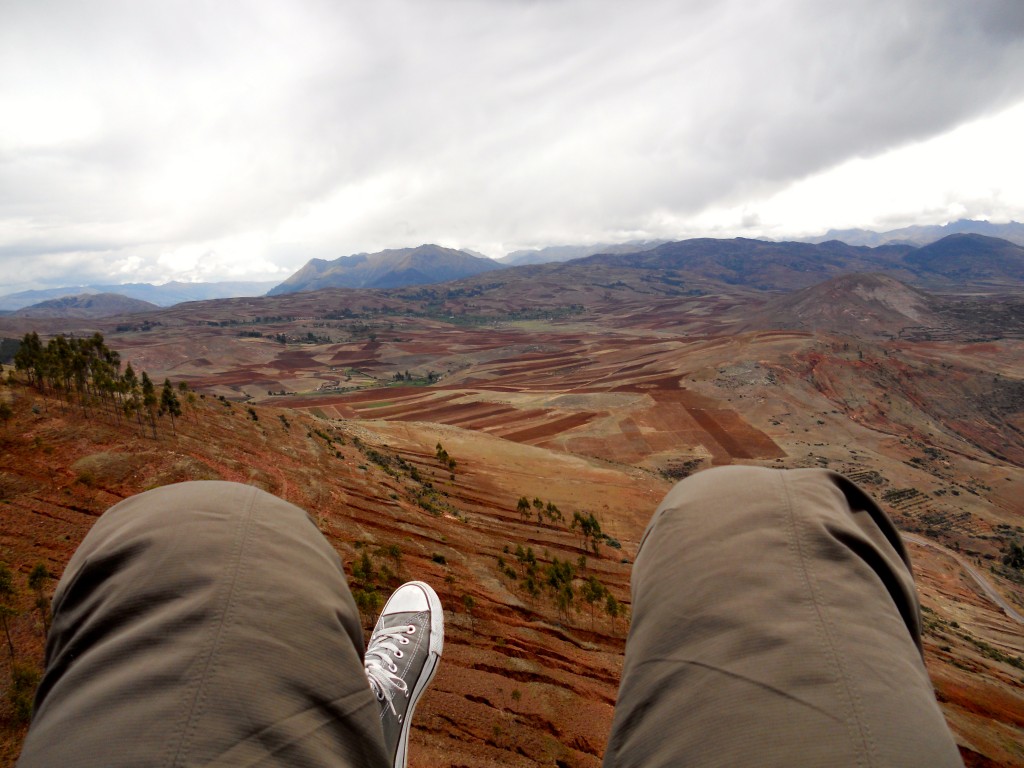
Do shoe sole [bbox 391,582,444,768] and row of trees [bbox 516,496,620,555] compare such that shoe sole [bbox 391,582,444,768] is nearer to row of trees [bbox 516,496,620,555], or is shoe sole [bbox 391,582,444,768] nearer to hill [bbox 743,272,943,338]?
row of trees [bbox 516,496,620,555]

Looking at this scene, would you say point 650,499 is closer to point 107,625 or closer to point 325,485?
point 325,485

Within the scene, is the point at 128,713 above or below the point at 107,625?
below

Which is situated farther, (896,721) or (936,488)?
(936,488)

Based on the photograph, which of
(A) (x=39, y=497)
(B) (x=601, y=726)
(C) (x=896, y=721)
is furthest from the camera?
(A) (x=39, y=497)

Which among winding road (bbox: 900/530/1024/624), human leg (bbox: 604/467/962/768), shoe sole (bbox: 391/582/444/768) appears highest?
human leg (bbox: 604/467/962/768)

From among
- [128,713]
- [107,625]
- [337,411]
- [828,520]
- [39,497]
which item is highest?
[828,520]

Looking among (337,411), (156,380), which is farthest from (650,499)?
(156,380)

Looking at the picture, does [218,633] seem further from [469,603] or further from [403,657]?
[469,603]

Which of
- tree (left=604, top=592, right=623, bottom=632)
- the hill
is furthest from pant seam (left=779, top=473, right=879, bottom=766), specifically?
the hill
